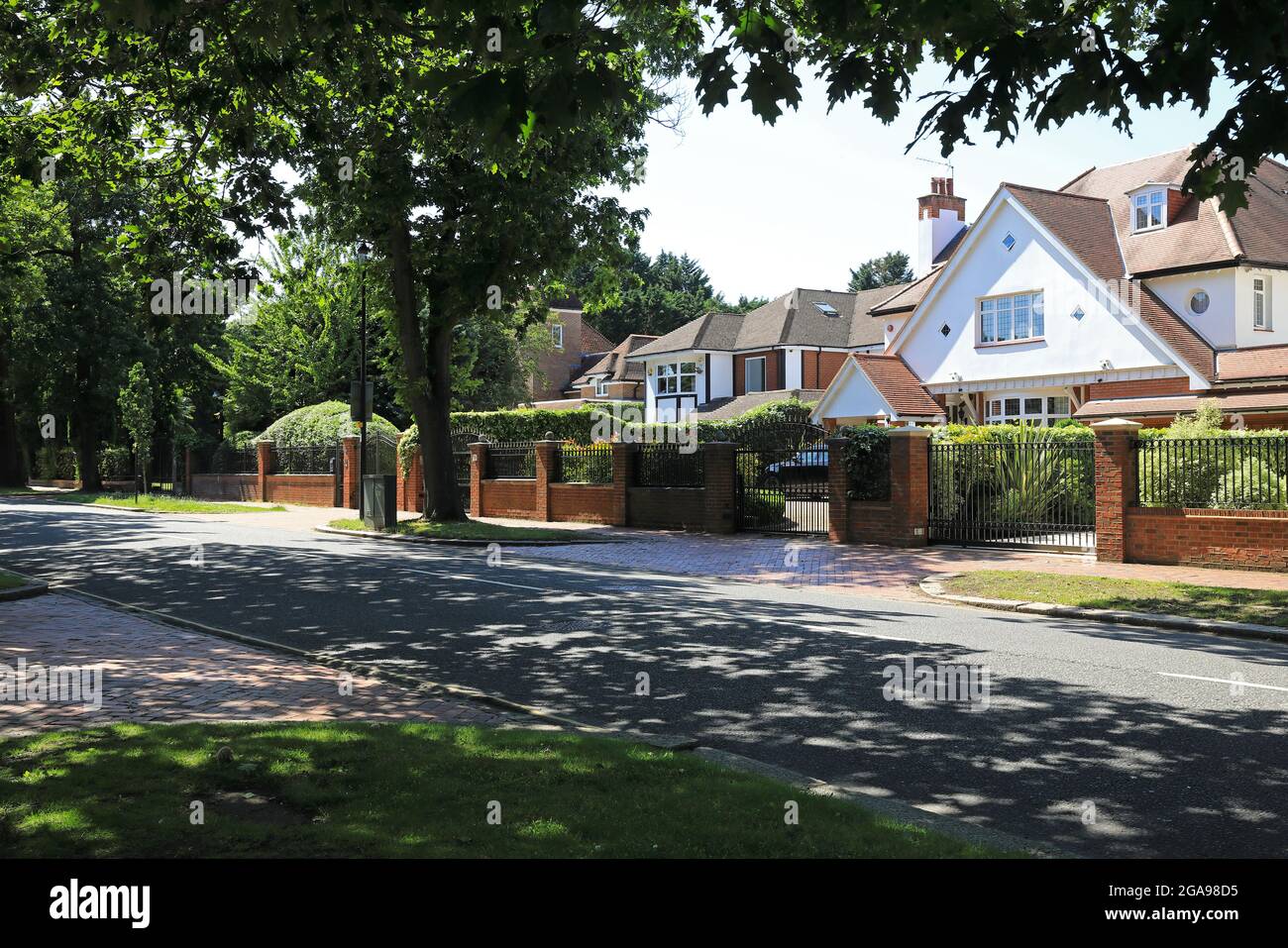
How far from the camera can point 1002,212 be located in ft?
113

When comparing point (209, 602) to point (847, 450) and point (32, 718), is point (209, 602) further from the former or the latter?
point (847, 450)

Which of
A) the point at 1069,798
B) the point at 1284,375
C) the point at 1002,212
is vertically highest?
the point at 1002,212

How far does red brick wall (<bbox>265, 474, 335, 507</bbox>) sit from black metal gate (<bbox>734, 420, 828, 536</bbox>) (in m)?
17.8

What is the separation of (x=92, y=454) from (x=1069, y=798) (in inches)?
2031

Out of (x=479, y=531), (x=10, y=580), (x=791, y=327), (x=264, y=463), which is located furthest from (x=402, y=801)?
(x=791, y=327)

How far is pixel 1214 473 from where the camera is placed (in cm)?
1653

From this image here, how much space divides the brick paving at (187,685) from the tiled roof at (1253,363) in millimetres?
26793

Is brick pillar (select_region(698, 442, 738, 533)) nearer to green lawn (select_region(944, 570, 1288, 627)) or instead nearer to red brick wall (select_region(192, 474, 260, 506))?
green lawn (select_region(944, 570, 1288, 627))

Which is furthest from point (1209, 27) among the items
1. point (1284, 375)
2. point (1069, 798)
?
point (1284, 375)

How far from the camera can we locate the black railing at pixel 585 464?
1066 inches

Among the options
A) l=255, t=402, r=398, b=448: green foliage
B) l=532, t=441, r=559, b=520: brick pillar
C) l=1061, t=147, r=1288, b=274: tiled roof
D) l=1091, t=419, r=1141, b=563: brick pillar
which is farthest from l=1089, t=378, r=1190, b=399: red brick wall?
l=255, t=402, r=398, b=448: green foliage

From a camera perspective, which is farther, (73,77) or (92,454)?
(92,454)
